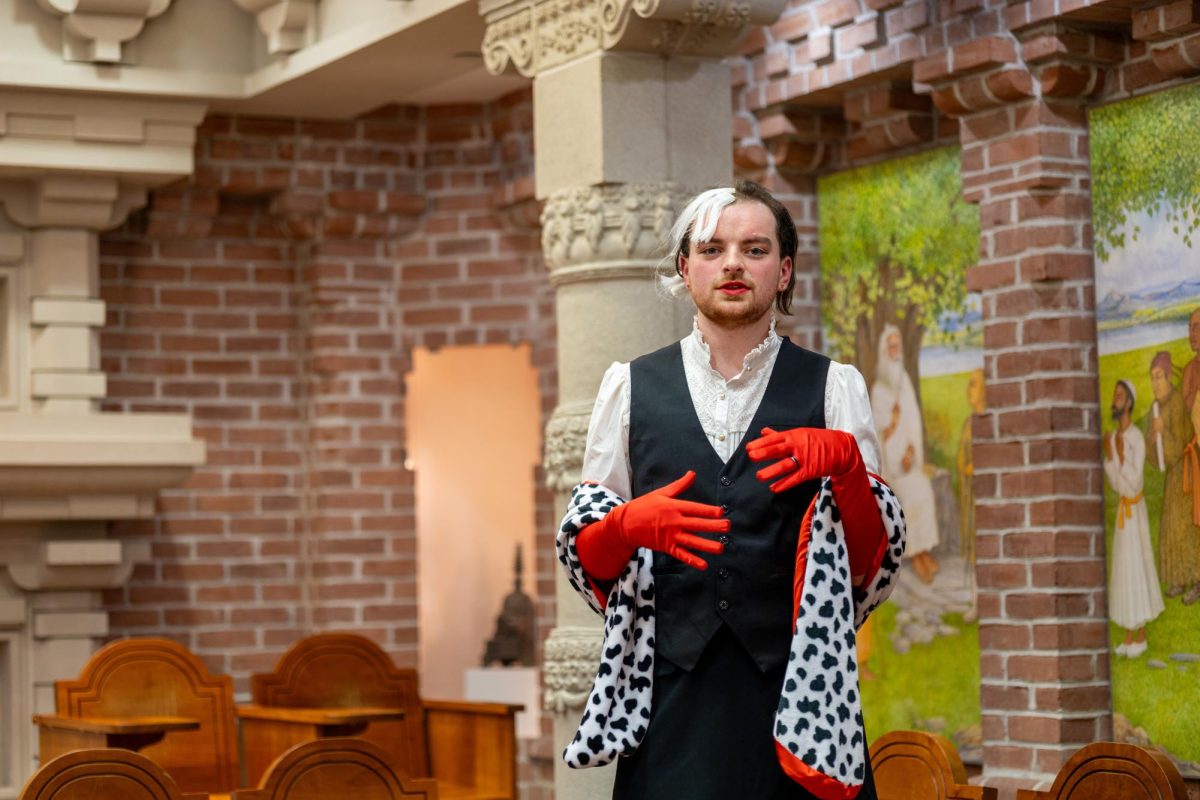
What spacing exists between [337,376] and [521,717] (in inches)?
65.4

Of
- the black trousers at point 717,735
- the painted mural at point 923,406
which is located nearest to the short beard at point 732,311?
the black trousers at point 717,735

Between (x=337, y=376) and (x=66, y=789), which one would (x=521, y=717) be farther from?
(x=66, y=789)

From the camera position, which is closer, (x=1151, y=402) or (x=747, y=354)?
(x=747, y=354)


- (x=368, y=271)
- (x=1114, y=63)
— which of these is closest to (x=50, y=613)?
(x=368, y=271)

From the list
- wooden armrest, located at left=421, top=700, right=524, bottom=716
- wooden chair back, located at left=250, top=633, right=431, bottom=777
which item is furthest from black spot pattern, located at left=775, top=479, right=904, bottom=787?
wooden chair back, located at left=250, top=633, right=431, bottom=777

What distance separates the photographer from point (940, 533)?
5902 mm

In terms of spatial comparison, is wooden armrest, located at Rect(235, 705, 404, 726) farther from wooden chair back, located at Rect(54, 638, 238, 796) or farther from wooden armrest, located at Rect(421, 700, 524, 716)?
wooden armrest, located at Rect(421, 700, 524, 716)

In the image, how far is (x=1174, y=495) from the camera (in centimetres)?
514

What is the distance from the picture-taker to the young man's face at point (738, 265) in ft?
9.29

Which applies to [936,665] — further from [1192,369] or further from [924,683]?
[1192,369]

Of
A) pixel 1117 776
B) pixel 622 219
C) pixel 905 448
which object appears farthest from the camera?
pixel 905 448

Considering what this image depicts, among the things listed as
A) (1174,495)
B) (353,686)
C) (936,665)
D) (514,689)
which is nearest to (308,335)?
(514,689)

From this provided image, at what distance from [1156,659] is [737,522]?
2.80 meters

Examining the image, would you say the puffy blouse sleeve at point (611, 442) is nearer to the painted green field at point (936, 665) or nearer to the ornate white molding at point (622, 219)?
the ornate white molding at point (622, 219)
